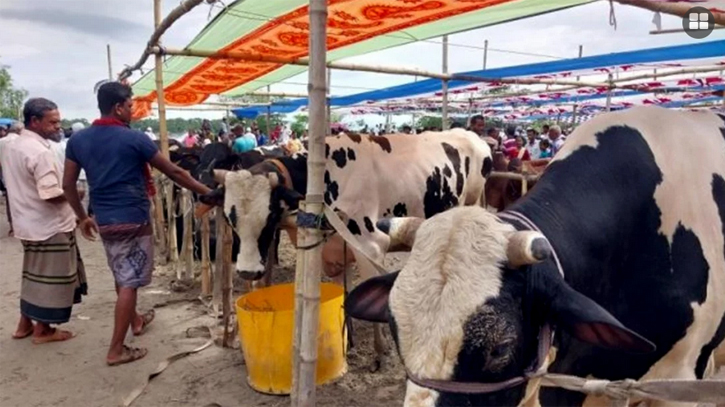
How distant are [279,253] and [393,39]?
3.44 m

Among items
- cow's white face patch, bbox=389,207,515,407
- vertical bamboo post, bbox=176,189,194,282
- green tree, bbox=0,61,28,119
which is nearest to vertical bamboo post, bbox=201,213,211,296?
vertical bamboo post, bbox=176,189,194,282

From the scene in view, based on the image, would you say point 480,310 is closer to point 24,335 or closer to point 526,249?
point 526,249

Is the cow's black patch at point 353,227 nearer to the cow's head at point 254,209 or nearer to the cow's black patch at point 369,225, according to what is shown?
the cow's black patch at point 369,225

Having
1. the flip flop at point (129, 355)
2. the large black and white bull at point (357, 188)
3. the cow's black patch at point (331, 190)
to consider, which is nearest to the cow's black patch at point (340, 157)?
the large black and white bull at point (357, 188)

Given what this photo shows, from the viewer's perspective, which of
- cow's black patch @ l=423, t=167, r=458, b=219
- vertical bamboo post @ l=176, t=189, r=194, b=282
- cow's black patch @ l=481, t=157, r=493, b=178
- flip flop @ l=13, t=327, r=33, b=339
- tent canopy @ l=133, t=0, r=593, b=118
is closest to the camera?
tent canopy @ l=133, t=0, r=593, b=118

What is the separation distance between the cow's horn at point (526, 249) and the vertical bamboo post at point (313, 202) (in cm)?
126

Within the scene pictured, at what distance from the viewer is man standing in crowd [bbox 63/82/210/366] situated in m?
3.85

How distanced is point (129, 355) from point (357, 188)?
2.10 m

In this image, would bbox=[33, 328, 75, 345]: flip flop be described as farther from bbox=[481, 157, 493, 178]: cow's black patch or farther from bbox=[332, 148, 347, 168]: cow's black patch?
bbox=[481, 157, 493, 178]: cow's black patch

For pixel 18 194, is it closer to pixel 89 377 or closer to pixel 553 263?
pixel 89 377

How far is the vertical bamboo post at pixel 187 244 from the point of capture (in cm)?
600

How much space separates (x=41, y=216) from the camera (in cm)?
443

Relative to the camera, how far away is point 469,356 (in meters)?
1.49

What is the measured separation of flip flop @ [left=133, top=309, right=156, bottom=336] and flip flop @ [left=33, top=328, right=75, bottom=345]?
53cm
